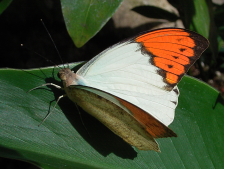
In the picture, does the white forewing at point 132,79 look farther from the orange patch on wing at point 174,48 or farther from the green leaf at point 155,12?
the green leaf at point 155,12

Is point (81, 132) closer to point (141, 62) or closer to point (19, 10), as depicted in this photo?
point (141, 62)

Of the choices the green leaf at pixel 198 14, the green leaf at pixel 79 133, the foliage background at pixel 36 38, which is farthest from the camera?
the foliage background at pixel 36 38

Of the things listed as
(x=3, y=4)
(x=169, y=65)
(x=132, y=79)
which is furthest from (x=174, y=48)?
(x=3, y=4)

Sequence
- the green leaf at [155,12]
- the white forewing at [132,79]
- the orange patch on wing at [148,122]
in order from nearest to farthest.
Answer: the orange patch on wing at [148,122]
the white forewing at [132,79]
the green leaf at [155,12]

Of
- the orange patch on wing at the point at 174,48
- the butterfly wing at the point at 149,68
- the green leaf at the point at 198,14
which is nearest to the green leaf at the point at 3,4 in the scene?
the butterfly wing at the point at 149,68

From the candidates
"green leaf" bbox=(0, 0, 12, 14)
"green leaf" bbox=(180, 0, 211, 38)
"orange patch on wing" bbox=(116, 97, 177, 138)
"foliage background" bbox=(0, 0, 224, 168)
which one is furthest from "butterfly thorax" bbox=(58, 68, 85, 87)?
"foliage background" bbox=(0, 0, 224, 168)

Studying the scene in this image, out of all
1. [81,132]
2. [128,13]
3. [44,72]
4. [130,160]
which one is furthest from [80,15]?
[128,13]

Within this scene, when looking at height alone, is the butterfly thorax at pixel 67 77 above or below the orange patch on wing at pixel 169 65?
above

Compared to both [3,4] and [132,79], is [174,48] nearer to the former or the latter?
[132,79]
